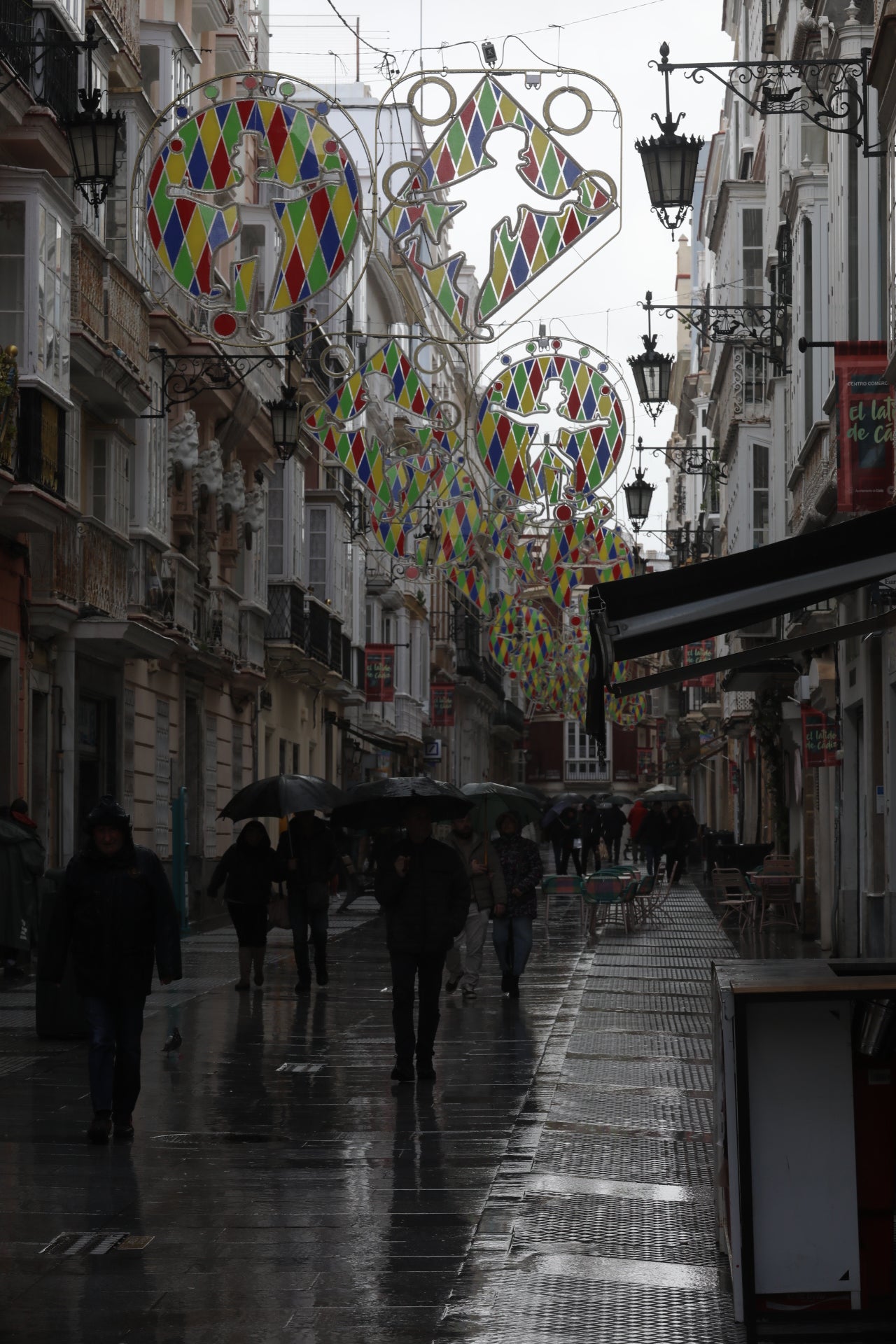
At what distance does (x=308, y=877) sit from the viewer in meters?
19.6

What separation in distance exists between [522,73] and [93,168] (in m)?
5.85

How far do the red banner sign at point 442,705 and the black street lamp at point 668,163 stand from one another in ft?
163

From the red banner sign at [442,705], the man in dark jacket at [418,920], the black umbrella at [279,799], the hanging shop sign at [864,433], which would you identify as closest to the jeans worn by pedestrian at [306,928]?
the black umbrella at [279,799]

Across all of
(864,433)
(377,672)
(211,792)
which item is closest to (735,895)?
(211,792)

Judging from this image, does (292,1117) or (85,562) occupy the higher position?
(85,562)

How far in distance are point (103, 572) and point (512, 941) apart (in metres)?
8.07

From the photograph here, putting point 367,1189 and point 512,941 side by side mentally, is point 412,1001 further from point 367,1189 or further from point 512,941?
point 512,941

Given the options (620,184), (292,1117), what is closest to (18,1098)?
(292,1117)

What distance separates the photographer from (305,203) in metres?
13.7

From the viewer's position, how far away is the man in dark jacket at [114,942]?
34.9 ft

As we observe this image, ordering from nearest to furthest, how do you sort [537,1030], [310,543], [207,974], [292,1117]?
[292,1117] < [537,1030] < [207,974] < [310,543]

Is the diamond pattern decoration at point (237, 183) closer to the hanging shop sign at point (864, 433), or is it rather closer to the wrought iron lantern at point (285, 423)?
the hanging shop sign at point (864, 433)

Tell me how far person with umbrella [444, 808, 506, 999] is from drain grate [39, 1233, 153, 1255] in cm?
946

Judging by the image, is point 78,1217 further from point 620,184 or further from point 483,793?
point 483,793
